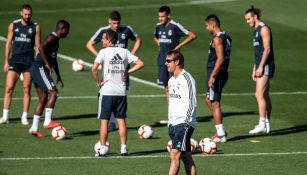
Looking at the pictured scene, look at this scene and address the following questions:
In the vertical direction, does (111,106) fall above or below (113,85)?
below

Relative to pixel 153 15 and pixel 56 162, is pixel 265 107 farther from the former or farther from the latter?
pixel 153 15

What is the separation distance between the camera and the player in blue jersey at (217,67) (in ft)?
73.2

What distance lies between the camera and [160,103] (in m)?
27.5

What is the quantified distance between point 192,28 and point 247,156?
1838 centimetres

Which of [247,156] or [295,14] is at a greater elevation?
[295,14]

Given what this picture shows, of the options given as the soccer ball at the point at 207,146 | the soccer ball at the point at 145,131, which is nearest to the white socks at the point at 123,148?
the soccer ball at the point at 207,146

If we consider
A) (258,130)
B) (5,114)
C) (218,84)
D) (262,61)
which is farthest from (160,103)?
(218,84)

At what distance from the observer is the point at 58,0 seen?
147ft

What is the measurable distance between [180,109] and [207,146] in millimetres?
3661

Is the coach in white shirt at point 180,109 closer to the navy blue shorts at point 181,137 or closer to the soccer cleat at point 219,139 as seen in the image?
the navy blue shorts at point 181,137

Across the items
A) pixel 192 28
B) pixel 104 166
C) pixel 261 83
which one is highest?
pixel 192 28

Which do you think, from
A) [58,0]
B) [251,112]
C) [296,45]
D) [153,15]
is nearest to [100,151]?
[251,112]

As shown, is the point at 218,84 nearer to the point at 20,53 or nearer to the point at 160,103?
the point at 160,103

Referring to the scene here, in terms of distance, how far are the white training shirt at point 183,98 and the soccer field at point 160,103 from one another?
2004mm
